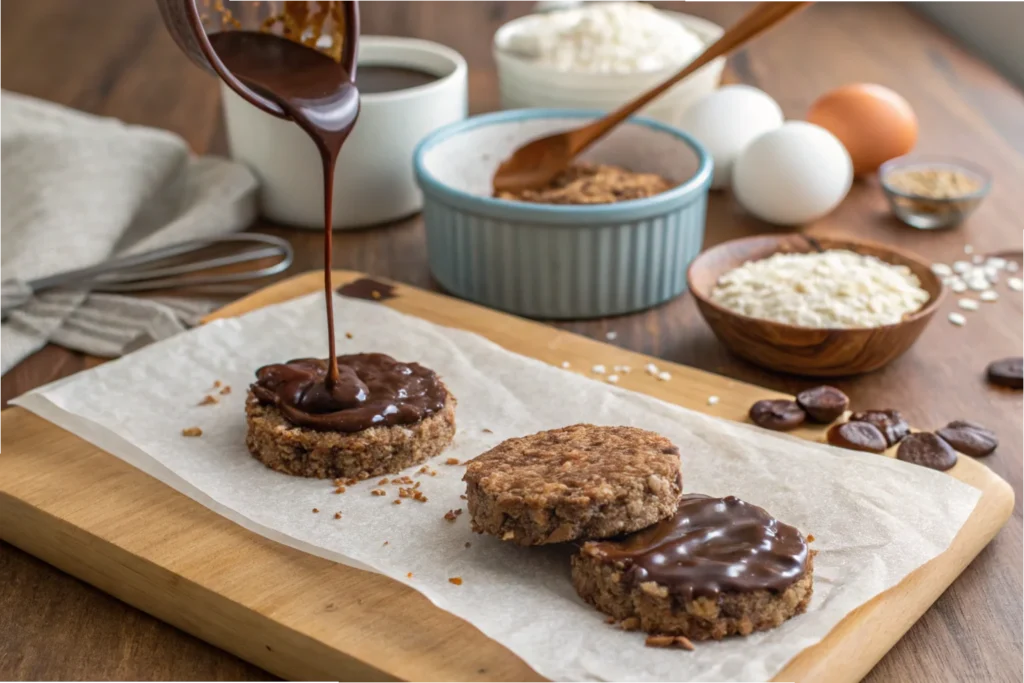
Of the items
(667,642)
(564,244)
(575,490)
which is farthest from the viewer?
(564,244)

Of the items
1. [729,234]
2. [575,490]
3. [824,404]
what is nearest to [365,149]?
[729,234]

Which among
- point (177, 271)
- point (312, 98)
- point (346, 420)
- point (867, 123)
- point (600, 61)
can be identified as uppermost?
point (312, 98)

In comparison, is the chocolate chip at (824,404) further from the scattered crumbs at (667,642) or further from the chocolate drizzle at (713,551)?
the scattered crumbs at (667,642)

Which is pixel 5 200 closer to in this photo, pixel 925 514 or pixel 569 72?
pixel 569 72

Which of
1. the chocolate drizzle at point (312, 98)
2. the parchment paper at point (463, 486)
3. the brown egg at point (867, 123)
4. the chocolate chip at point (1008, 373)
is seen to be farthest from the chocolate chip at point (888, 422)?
the brown egg at point (867, 123)

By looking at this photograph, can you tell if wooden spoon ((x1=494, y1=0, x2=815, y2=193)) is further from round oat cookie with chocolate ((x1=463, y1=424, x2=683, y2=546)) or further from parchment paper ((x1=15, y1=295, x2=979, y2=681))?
round oat cookie with chocolate ((x1=463, y1=424, x2=683, y2=546))

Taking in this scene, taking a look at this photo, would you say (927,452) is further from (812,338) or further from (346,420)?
(346,420)

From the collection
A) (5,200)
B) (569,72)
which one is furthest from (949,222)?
(5,200)
